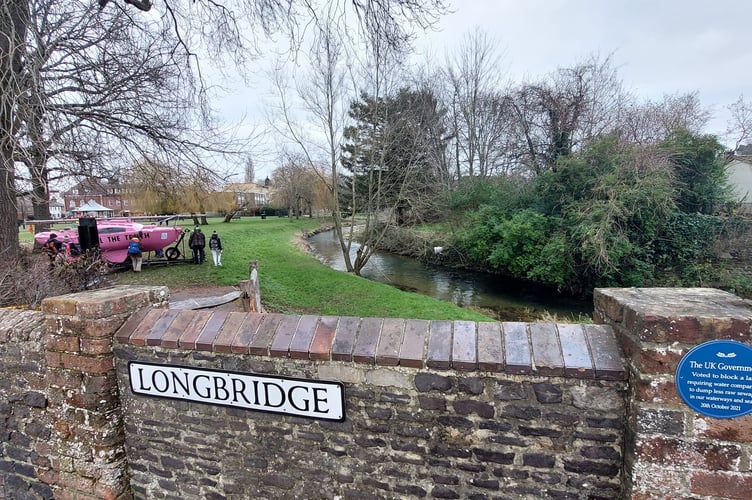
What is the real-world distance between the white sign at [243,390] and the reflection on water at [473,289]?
9.81 m

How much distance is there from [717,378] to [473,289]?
1432cm

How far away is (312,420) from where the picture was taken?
6.82ft

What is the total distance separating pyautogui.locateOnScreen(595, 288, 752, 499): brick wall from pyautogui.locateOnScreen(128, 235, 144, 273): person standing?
496 inches

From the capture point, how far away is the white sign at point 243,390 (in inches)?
79.3

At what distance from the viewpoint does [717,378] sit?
60.7 inches

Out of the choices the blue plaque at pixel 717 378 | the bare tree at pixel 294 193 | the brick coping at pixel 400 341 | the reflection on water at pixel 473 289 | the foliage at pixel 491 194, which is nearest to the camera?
the blue plaque at pixel 717 378

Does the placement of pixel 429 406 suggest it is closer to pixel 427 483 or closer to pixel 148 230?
pixel 427 483

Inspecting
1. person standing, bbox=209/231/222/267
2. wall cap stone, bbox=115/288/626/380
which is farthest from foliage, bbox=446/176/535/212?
wall cap stone, bbox=115/288/626/380

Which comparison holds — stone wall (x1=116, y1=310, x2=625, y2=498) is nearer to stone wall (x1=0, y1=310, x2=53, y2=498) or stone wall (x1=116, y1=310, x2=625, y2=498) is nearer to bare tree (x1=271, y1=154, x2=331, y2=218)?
stone wall (x1=0, y1=310, x2=53, y2=498)

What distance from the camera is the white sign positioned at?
2.01m

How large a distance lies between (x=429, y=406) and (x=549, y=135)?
19357 millimetres

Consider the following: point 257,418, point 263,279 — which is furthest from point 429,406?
point 263,279

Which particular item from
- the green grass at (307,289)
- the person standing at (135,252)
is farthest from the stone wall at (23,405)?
the person standing at (135,252)

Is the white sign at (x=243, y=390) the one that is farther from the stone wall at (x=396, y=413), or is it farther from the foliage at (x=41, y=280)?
the foliage at (x=41, y=280)
